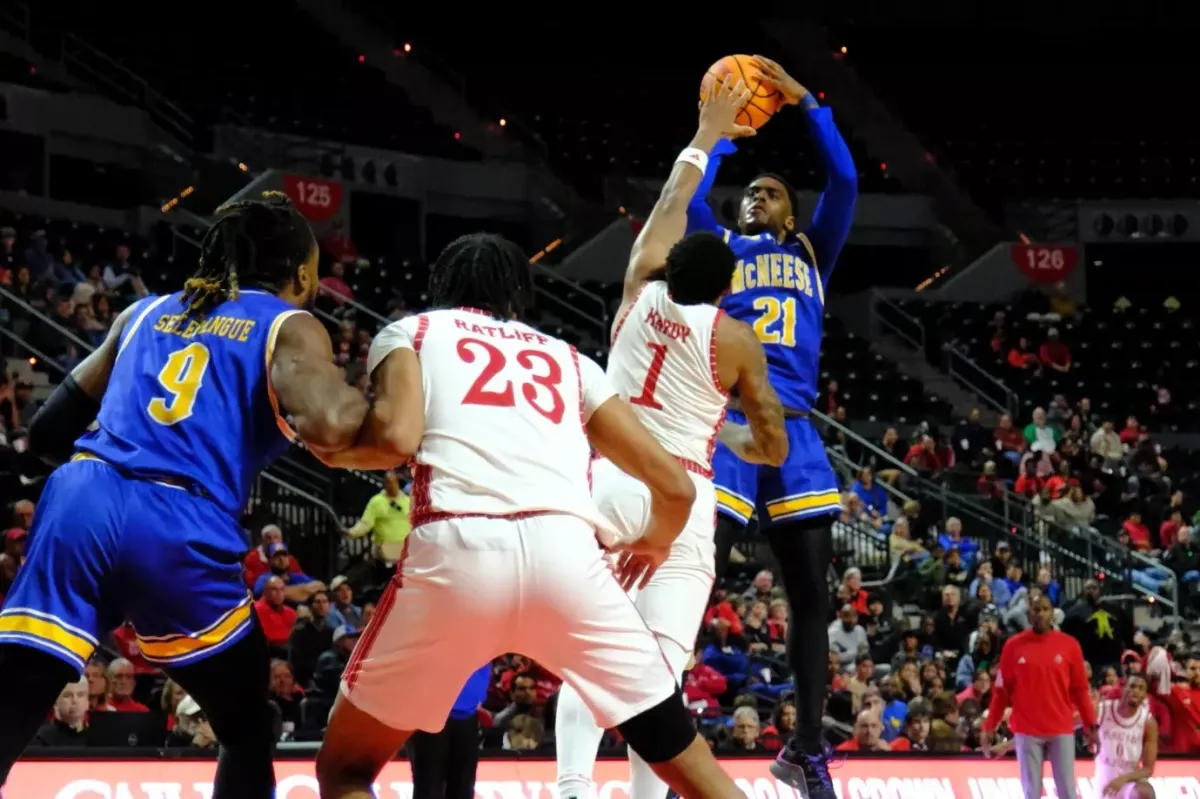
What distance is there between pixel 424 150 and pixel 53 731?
17488mm

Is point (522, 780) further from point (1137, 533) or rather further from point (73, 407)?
point (1137, 533)

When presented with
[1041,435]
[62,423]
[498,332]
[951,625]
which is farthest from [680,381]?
[1041,435]

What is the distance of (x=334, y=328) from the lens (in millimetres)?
16406

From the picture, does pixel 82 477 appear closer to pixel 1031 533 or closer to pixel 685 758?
pixel 685 758

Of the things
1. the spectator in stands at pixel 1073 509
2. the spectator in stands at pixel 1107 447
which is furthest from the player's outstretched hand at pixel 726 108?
the spectator in stands at pixel 1107 447

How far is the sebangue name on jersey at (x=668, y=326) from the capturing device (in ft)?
18.3

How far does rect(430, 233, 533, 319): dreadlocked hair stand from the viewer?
4297 mm

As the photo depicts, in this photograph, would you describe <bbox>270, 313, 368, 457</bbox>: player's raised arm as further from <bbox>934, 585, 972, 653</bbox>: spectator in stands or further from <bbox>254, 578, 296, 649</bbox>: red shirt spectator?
<bbox>934, 585, 972, 653</bbox>: spectator in stands

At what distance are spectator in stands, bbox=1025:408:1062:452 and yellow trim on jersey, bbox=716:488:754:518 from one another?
14059 millimetres

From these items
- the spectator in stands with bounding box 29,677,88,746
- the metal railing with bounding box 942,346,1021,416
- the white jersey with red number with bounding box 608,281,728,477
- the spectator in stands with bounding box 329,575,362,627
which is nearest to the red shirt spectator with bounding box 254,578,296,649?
the spectator in stands with bounding box 329,575,362,627

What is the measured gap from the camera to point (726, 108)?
6.48m

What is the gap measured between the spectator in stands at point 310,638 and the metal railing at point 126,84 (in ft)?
43.5

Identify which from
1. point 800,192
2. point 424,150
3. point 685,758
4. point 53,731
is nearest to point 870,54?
point 800,192

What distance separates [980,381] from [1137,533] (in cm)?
523
